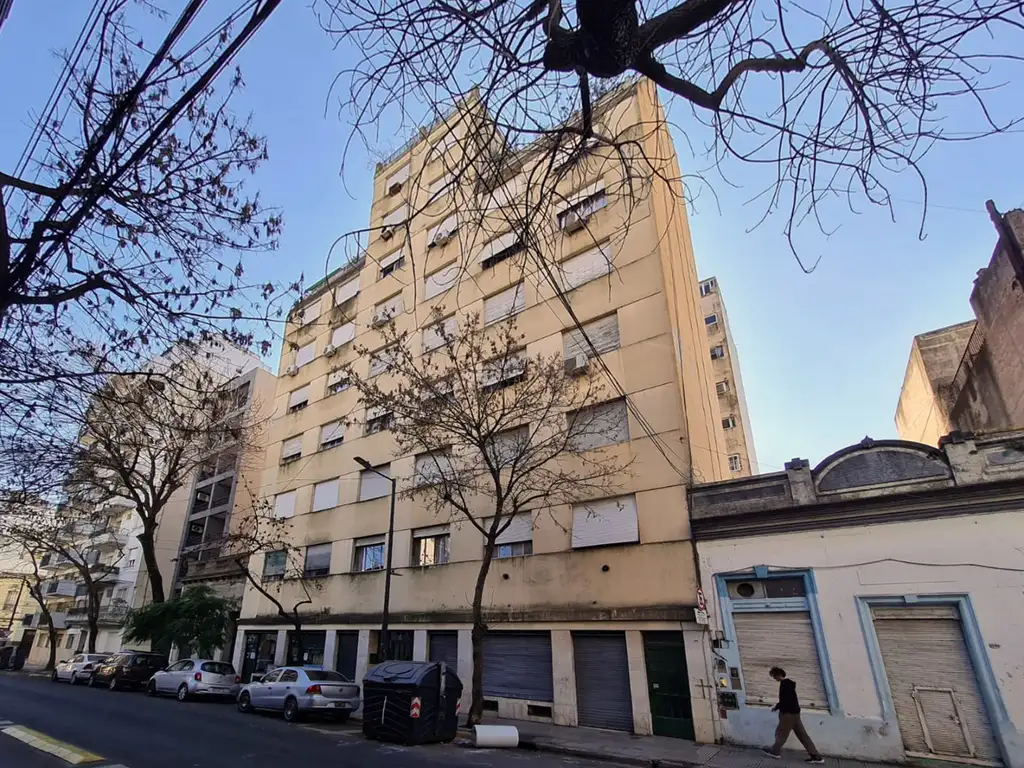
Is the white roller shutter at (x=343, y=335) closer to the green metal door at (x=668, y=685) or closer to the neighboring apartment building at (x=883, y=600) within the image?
the green metal door at (x=668, y=685)

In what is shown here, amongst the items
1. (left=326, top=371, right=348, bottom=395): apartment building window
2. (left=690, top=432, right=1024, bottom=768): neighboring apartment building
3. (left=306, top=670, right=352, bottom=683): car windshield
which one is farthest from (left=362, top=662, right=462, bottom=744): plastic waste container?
(left=326, top=371, right=348, bottom=395): apartment building window

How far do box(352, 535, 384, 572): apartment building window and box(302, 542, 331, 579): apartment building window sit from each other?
171 cm

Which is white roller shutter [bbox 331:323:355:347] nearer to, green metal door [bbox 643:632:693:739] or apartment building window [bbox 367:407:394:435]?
apartment building window [bbox 367:407:394:435]

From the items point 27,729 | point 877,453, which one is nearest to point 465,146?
point 877,453

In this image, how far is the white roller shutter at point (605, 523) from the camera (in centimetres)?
1494

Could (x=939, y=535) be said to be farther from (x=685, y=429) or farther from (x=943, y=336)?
(x=943, y=336)

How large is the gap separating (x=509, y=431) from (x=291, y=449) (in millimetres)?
15252

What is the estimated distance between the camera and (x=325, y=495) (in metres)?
24.3

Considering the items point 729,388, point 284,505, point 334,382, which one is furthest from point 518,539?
point 729,388

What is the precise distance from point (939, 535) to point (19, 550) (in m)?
52.7

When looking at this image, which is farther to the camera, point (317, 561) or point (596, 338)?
point (317, 561)

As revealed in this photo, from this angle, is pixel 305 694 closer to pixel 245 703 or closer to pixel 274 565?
pixel 245 703

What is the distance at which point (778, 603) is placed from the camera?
12.1m

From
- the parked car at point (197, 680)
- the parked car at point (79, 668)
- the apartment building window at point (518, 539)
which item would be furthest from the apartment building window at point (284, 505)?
the apartment building window at point (518, 539)
